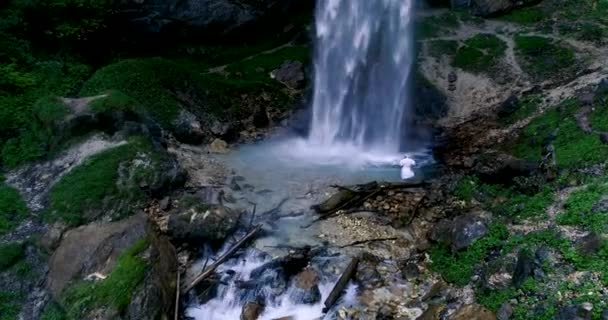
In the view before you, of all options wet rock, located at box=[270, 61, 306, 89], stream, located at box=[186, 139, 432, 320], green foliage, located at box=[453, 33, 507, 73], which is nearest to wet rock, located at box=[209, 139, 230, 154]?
stream, located at box=[186, 139, 432, 320]

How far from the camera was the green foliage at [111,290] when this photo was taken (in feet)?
36.9

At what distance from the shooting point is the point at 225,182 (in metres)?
18.0

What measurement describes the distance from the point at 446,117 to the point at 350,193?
10.2m

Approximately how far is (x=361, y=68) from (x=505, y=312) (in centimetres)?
1661

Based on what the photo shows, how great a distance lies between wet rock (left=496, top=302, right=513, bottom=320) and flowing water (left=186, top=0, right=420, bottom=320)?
11.4 ft

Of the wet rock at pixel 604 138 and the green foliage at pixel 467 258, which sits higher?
the wet rock at pixel 604 138

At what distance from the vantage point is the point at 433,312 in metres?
11.3

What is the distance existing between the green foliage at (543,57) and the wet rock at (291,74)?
11.6 m

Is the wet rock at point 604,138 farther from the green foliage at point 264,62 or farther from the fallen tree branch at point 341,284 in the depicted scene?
the green foliage at point 264,62

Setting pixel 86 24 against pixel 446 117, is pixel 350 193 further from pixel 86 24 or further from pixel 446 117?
pixel 86 24

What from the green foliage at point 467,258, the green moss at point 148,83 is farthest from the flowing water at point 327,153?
the green moss at point 148,83

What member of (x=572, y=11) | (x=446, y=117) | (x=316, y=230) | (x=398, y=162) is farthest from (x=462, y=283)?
(x=572, y=11)

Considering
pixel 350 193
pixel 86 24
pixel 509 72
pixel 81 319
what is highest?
pixel 86 24

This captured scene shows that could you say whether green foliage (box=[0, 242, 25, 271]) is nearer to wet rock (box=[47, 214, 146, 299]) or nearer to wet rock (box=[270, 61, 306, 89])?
wet rock (box=[47, 214, 146, 299])
